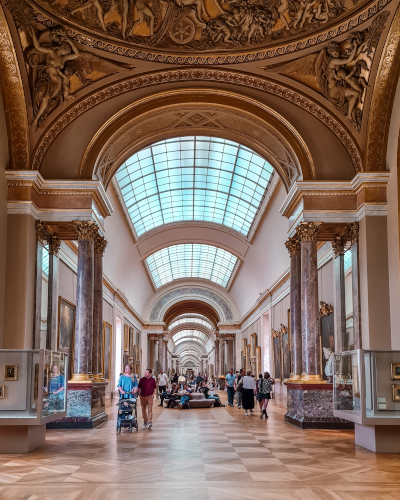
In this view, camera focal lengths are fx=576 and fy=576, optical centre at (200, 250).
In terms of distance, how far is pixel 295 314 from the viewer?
59.9 feet

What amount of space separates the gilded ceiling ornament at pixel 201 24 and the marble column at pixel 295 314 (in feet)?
20.2

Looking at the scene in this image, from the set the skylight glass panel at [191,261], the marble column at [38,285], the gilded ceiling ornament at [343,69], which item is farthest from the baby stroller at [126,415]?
the skylight glass panel at [191,261]

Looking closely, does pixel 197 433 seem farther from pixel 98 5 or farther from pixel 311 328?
pixel 98 5

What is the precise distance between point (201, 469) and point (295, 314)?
9.48 meters

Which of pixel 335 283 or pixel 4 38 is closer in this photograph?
pixel 4 38

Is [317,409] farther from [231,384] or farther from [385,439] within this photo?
[231,384]

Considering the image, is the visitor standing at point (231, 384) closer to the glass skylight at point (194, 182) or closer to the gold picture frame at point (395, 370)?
the glass skylight at point (194, 182)

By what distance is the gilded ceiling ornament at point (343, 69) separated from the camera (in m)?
15.5

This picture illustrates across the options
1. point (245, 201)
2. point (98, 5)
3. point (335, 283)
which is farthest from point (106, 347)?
point (98, 5)

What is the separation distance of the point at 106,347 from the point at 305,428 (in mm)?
16503

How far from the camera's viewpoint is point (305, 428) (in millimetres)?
15758

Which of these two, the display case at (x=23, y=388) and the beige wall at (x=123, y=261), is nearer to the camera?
the display case at (x=23, y=388)

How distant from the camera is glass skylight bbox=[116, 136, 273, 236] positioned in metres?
27.0

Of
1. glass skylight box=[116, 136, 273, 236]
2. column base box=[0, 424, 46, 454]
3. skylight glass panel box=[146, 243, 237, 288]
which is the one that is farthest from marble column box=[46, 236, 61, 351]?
skylight glass panel box=[146, 243, 237, 288]
